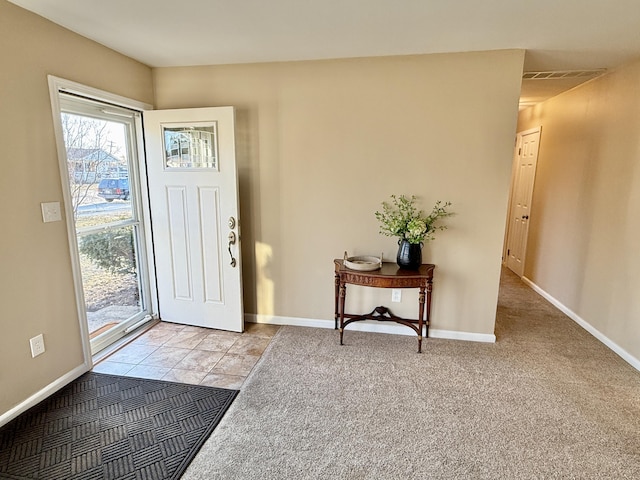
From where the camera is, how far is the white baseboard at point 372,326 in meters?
3.09

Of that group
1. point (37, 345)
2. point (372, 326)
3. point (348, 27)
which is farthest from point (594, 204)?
point (37, 345)

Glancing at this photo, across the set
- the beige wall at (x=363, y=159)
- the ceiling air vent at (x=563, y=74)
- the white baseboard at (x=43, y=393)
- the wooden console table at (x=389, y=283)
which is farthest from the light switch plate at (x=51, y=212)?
the ceiling air vent at (x=563, y=74)

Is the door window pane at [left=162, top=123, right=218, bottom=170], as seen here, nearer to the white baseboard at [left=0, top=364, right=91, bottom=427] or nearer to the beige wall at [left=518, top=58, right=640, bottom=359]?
the white baseboard at [left=0, top=364, right=91, bottom=427]

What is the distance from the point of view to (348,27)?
226cm

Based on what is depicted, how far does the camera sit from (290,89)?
118 inches

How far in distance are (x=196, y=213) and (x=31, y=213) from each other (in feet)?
3.94

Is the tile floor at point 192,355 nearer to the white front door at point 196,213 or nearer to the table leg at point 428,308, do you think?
the white front door at point 196,213

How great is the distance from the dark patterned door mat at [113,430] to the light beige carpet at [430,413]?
16 cm

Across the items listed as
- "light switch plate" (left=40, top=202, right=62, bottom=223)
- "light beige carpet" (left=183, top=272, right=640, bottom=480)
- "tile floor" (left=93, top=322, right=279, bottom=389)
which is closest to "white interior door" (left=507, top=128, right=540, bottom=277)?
"light beige carpet" (left=183, top=272, right=640, bottom=480)

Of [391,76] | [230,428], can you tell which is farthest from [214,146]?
[230,428]

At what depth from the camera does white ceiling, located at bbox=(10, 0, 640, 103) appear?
6.45 ft

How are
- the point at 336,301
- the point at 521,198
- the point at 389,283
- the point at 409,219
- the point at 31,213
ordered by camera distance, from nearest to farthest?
the point at 31,213, the point at 389,283, the point at 409,219, the point at 336,301, the point at 521,198

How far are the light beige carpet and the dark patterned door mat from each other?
0.53ft

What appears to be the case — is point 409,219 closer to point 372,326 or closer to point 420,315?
point 420,315
